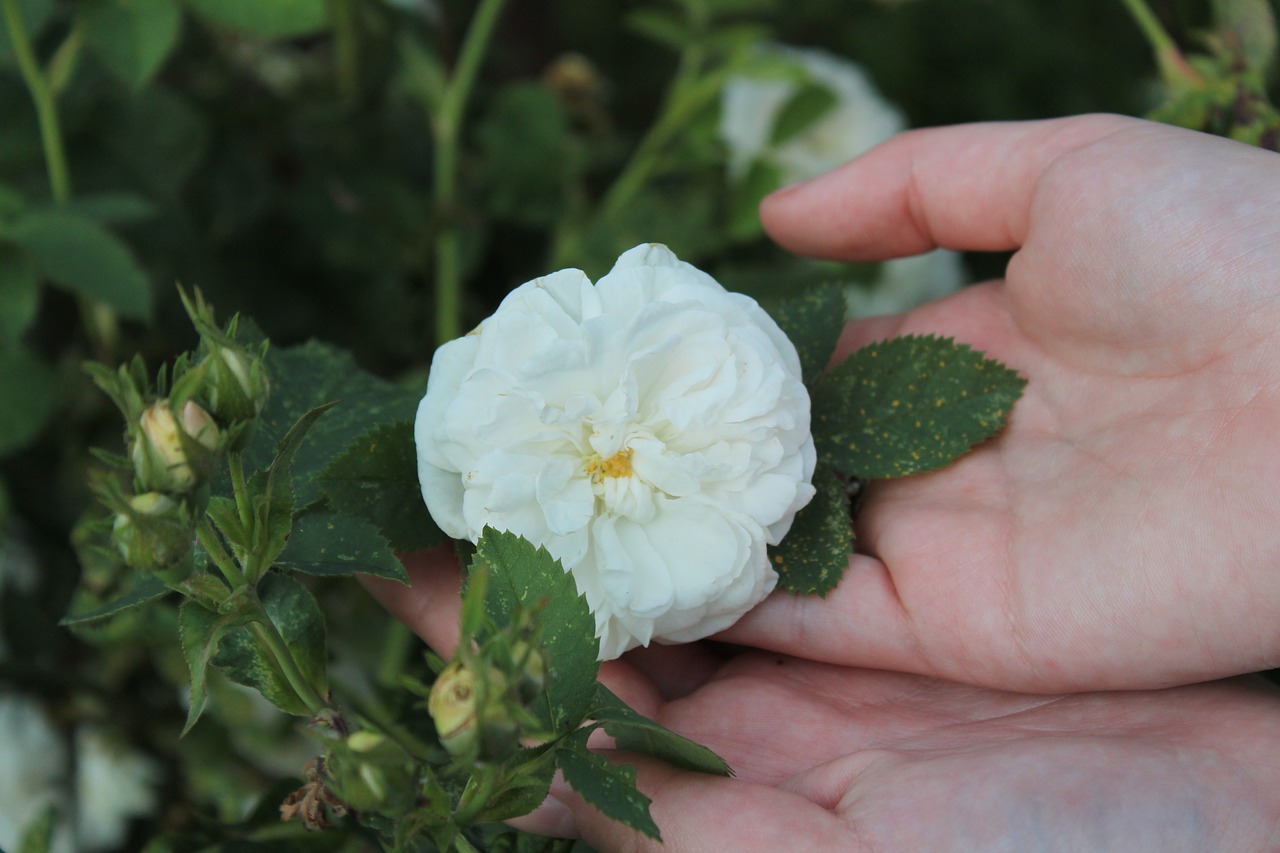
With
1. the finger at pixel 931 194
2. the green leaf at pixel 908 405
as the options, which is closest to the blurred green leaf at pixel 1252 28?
the finger at pixel 931 194

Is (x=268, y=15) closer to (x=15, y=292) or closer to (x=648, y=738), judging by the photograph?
(x=15, y=292)

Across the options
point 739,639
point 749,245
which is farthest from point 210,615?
point 749,245

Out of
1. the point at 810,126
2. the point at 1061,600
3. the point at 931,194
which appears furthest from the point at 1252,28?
the point at 1061,600

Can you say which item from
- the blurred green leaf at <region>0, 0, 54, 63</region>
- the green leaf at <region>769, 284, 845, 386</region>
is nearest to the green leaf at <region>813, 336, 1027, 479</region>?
the green leaf at <region>769, 284, 845, 386</region>

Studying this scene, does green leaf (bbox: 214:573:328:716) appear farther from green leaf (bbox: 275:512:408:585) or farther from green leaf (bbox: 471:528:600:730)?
green leaf (bbox: 471:528:600:730)

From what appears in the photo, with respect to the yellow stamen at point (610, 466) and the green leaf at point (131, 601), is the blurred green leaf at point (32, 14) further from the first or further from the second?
the yellow stamen at point (610, 466)

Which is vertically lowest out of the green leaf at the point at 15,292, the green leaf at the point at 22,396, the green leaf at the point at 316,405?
the green leaf at the point at 22,396

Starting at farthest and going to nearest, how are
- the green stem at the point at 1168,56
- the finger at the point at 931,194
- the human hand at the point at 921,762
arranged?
the green stem at the point at 1168,56 → the finger at the point at 931,194 → the human hand at the point at 921,762

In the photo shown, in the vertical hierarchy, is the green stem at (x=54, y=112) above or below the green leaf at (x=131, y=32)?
below
